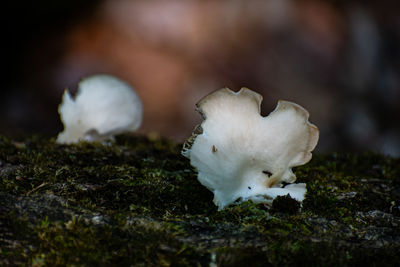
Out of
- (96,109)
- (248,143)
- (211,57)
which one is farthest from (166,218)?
(211,57)

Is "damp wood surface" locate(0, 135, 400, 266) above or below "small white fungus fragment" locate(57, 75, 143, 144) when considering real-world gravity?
below

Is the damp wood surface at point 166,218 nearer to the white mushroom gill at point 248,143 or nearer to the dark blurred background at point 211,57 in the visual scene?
the white mushroom gill at point 248,143

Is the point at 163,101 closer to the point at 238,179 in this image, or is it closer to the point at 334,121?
the point at 334,121

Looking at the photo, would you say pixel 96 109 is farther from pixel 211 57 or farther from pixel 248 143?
pixel 211 57

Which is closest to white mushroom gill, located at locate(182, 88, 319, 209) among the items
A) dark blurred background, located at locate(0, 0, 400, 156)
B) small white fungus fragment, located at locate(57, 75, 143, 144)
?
small white fungus fragment, located at locate(57, 75, 143, 144)

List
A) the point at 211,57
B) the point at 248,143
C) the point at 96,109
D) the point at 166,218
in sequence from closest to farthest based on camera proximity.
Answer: the point at 166,218
the point at 248,143
the point at 96,109
the point at 211,57

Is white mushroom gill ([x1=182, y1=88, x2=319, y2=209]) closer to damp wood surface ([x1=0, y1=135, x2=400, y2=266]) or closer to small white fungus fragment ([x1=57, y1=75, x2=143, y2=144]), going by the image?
damp wood surface ([x1=0, y1=135, x2=400, y2=266])

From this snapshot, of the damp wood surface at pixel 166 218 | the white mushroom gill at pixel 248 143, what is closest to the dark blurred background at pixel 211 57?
the damp wood surface at pixel 166 218
